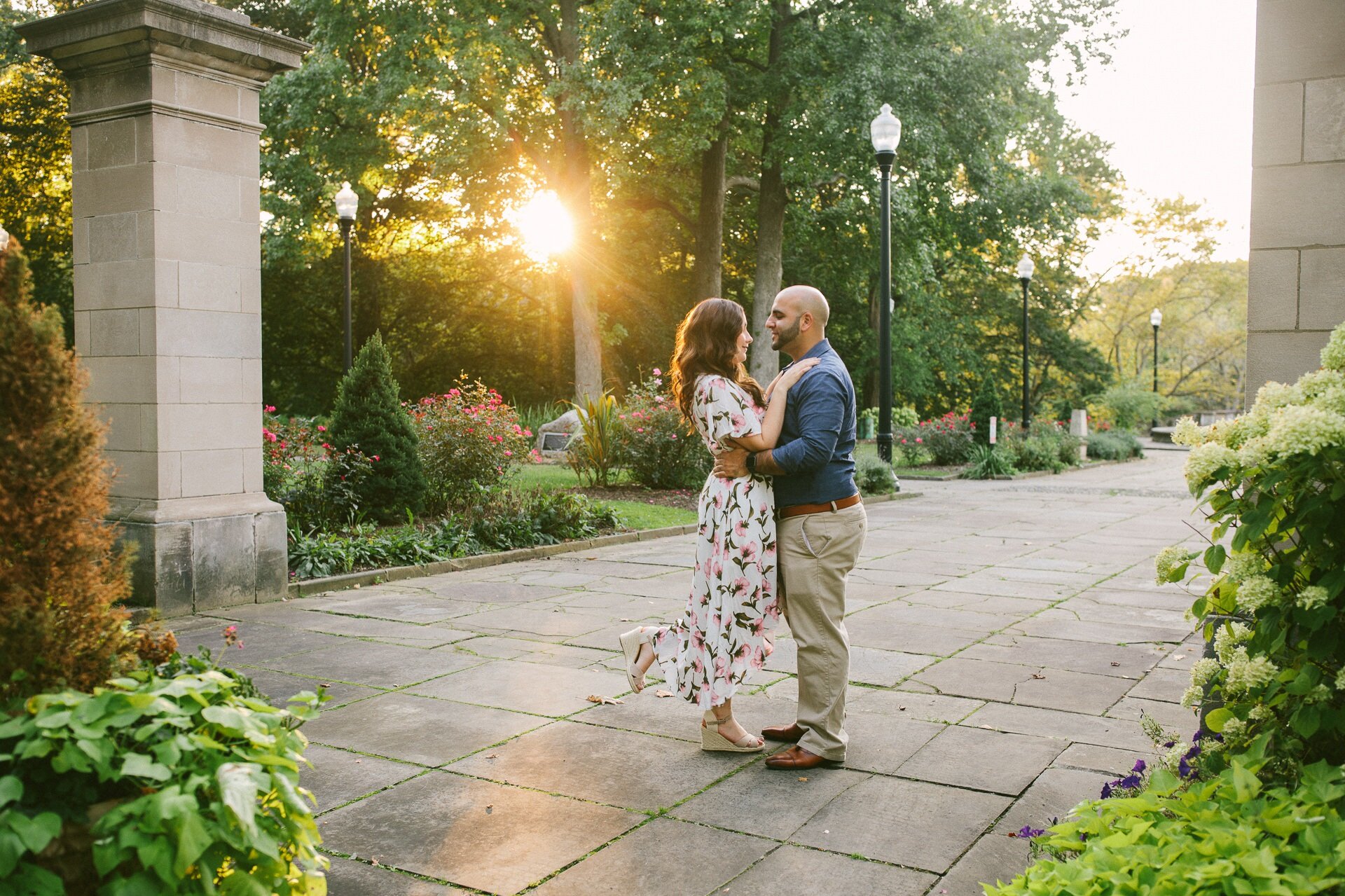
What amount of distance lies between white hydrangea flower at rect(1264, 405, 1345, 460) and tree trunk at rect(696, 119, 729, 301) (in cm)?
2381

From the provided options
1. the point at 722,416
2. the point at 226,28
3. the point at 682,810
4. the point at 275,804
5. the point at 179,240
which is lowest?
the point at 682,810

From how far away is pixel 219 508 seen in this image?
7617mm

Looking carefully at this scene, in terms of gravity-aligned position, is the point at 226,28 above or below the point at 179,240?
above

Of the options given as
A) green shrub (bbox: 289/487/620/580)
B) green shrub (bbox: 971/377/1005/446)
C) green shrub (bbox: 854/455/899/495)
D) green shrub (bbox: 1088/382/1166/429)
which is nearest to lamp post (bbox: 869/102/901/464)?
green shrub (bbox: 854/455/899/495)

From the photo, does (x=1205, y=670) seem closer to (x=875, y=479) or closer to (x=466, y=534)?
(x=466, y=534)

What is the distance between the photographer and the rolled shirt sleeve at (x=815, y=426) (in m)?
4.26

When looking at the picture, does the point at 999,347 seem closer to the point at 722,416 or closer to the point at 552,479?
the point at 552,479

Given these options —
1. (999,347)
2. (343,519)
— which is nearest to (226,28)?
(343,519)

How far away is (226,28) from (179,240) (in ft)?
4.96

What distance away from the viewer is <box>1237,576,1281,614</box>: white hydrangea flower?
9.09ft

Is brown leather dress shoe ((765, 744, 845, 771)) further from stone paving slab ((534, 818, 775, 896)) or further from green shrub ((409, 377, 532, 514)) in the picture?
green shrub ((409, 377, 532, 514))

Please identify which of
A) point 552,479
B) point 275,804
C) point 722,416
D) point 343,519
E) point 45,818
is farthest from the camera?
point 552,479

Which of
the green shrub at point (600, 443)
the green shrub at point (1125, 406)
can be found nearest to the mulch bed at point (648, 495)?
the green shrub at point (600, 443)

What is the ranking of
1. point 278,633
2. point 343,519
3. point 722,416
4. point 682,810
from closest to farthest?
point 682,810, point 722,416, point 278,633, point 343,519
